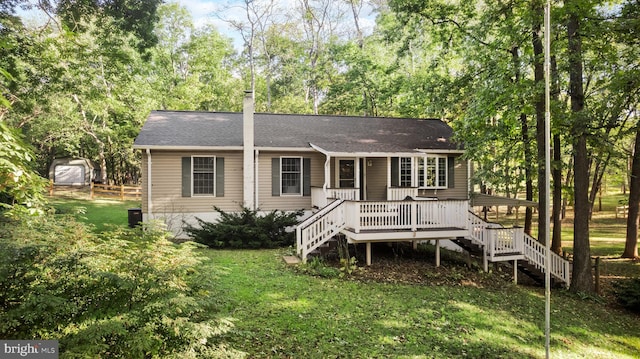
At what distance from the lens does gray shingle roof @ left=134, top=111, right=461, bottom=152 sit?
1370 centimetres

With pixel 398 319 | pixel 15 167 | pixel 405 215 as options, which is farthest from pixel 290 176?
pixel 15 167

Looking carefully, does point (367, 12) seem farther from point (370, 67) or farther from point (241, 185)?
point (241, 185)

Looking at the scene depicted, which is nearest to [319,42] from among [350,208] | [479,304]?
[350,208]

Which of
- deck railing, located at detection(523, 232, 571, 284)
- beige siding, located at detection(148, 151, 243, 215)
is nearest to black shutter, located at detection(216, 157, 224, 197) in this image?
beige siding, located at detection(148, 151, 243, 215)

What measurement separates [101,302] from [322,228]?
23.9ft

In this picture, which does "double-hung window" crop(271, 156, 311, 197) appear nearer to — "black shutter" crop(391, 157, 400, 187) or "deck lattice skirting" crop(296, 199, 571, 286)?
"deck lattice skirting" crop(296, 199, 571, 286)

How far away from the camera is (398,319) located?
7.03 m

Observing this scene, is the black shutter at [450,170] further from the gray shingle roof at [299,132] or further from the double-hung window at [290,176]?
the double-hung window at [290,176]

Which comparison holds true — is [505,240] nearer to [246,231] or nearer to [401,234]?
[401,234]

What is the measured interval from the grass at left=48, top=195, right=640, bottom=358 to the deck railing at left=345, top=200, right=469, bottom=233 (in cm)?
153

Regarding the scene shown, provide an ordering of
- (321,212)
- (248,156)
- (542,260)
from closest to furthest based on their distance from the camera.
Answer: (321,212), (542,260), (248,156)

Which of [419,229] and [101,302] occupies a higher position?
[101,302]

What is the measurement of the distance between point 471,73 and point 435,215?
642cm

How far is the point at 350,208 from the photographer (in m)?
10.5
